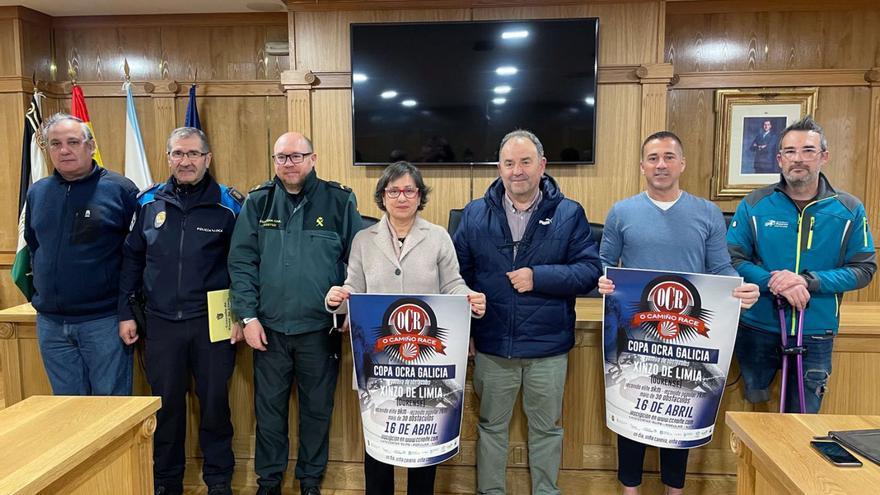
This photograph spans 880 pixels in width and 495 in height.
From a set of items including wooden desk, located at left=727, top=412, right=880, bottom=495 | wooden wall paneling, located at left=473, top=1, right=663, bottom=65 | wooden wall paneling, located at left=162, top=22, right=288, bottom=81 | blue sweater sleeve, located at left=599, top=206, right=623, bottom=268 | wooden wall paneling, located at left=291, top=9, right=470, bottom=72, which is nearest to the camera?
wooden desk, located at left=727, top=412, right=880, bottom=495

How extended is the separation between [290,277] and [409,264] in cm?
48

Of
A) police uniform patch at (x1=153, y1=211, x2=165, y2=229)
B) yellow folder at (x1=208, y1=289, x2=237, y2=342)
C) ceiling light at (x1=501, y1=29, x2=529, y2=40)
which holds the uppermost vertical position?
ceiling light at (x1=501, y1=29, x2=529, y2=40)

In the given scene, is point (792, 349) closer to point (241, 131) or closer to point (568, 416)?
point (568, 416)

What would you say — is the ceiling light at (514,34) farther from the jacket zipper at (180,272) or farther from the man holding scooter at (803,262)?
the jacket zipper at (180,272)

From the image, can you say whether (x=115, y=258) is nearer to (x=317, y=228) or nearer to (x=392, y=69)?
(x=317, y=228)

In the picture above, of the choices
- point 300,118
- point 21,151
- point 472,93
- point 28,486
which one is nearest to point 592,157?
point 472,93

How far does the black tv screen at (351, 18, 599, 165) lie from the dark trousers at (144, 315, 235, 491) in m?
2.03

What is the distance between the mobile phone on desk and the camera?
130cm

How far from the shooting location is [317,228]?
7.21 ft

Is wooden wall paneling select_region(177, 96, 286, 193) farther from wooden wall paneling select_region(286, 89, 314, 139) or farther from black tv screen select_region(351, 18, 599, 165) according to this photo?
black tv screen select_region(351, 18, 599, 165)

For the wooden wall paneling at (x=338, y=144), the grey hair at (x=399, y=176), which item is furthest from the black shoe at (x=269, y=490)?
the wooden wall paneling at (x=338, y=144)

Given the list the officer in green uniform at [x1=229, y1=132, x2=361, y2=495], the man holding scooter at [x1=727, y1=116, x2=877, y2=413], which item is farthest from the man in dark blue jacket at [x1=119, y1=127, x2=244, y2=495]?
the man holding scooter at [x1=727, y1=116, x2=877, y2=413]

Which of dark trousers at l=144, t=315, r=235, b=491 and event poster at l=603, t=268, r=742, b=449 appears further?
dark trousers at l=144, t=315, r=235, b=491

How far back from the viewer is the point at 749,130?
4.19 metres
